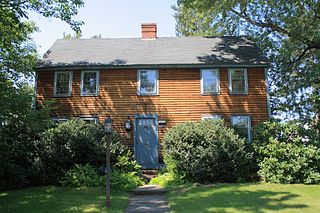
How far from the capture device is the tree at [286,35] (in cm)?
1622

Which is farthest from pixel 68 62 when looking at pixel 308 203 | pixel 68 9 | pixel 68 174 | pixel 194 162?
pixel 308 203

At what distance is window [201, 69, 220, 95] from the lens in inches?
573

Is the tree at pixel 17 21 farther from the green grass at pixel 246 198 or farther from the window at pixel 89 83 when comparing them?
the green grass at pixel 246 198

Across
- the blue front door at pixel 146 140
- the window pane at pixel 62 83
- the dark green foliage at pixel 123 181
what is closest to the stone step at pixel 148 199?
the dark green foliage at pixel 123 181

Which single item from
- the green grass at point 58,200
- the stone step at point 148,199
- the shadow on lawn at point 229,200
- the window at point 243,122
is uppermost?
the window at point 243,122

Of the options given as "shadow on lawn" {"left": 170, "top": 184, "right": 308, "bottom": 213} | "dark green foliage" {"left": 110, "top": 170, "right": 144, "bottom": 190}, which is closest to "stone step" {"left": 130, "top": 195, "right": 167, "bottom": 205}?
"shadow on lawn" {"left": 170, "top": 184, "right": 308, "bottom": 213}

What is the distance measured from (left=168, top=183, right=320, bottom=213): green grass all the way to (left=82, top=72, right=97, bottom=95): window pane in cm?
687

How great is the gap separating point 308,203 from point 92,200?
6.18 meters

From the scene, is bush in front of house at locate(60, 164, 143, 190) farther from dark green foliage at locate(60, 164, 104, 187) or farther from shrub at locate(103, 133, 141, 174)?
shrub at locate(103, 133, 141, 174)

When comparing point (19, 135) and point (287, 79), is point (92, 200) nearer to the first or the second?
point (19, 135)

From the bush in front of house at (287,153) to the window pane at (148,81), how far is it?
5377mm

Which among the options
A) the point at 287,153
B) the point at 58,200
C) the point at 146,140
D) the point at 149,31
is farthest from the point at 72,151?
the point at 149,31

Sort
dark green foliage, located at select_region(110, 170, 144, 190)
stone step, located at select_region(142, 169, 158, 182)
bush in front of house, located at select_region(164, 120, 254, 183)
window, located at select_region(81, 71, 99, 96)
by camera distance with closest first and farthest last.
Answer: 1. dark green foliage, located at select_region(110, 170, 144, 190)
2. bush in front of house, located at select_region(164, 120, 254, 183)
3. stone step, located at select_region(142, 169, 158, 182)
4. window, located at select_region(81, 71, 99, 96)

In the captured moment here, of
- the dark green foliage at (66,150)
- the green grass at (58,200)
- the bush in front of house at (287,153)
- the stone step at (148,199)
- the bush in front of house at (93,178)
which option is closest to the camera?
the green grass at (58,200)
